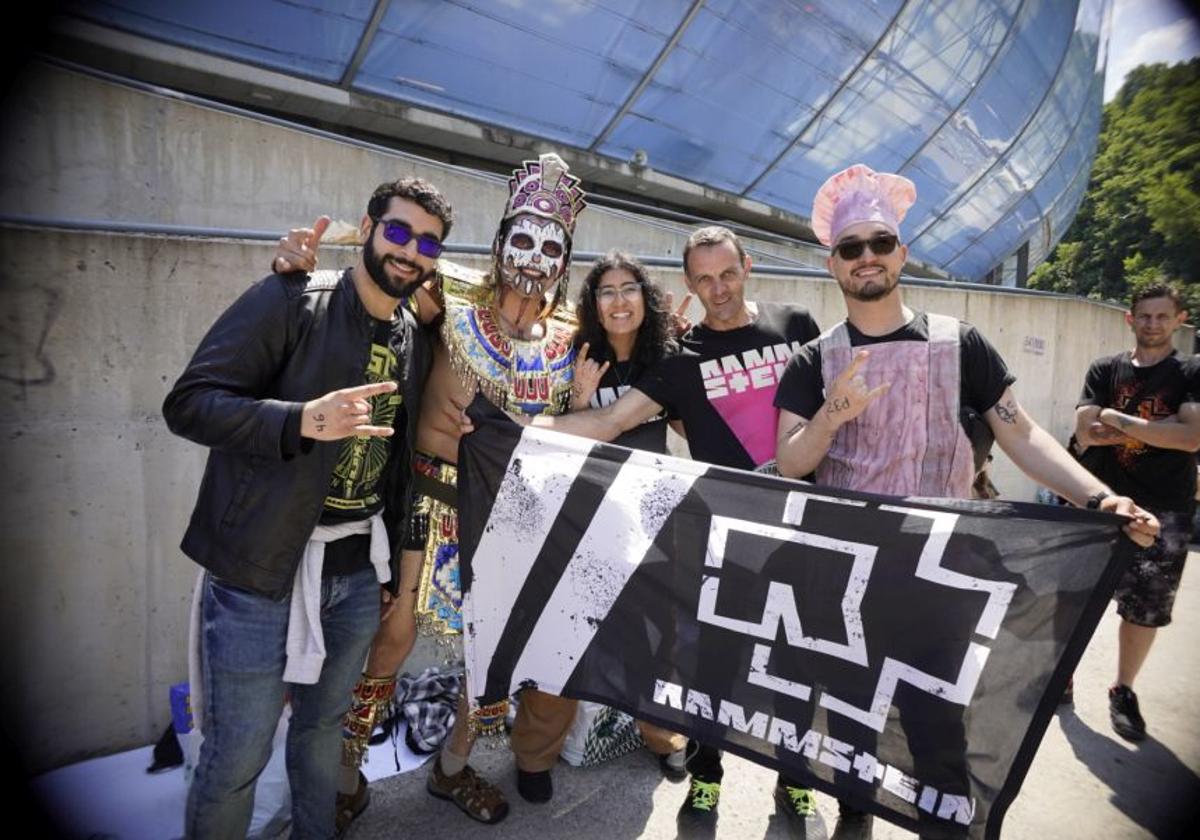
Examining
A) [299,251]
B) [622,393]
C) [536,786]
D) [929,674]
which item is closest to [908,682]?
[929,674]

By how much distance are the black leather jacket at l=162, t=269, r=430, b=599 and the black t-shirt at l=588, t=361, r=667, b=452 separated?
1130 millimetres

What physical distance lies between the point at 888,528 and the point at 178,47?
9.54 metres

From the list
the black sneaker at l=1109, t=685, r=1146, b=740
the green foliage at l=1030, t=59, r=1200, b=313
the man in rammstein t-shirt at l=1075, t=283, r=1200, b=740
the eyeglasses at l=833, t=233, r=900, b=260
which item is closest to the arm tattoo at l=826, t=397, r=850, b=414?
the eyeglasses at l=833, t=233, r=900, b=260

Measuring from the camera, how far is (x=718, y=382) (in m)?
2.79

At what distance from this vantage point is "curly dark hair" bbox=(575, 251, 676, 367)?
2918mm

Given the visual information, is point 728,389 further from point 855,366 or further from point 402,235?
point 402,235

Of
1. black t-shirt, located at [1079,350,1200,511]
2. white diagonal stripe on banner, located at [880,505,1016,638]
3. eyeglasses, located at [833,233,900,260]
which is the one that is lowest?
white diagonal stripe on banner, located at [880,505,1016,638]

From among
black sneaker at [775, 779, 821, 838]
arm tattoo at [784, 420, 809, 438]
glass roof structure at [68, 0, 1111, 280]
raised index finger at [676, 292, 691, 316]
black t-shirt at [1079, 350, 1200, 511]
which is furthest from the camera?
glass roof structure at [68, 0, 1111, 280]

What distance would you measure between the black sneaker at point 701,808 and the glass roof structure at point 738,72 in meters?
9.52

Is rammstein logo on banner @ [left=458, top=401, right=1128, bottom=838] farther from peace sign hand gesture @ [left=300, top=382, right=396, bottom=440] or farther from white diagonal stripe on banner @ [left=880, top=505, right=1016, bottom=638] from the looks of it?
peace sign hand gesture @ [left=300, top=382, right=396, bottom=440]

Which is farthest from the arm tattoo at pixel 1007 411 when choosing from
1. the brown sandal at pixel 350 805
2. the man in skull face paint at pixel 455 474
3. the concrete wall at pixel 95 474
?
the concrete wall at pixel 95 474

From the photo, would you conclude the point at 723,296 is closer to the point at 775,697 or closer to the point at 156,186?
the point at 775,697

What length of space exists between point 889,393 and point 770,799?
1923 mm

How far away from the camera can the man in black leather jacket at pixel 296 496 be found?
6.12 feet
